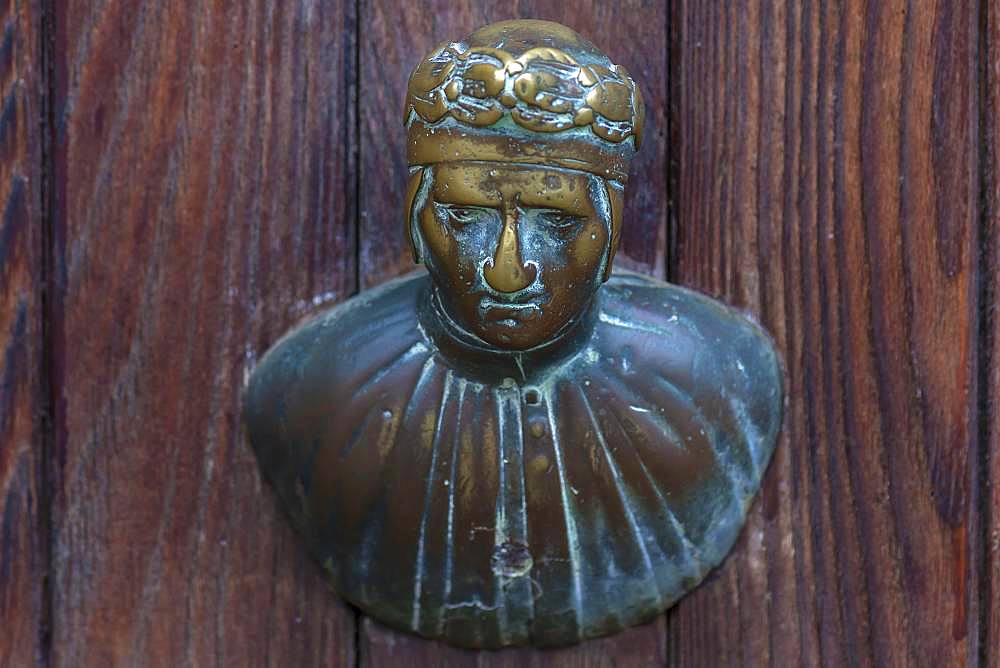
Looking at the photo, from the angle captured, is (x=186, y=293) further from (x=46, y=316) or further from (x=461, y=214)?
(x=461, y=214)

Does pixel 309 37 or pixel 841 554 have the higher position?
pixel 309 37

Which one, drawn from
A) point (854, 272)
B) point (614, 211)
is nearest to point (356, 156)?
point (614, 211)

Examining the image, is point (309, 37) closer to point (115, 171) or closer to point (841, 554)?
point (115, 171)

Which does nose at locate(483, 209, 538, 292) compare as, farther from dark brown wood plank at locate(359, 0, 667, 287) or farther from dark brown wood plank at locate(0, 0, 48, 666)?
dark brown wood plank at locate(0, 0, 48, 666)

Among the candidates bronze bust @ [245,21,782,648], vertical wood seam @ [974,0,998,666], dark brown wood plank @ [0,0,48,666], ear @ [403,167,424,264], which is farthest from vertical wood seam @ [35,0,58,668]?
vertical wood seam @ [974,0,998,666]

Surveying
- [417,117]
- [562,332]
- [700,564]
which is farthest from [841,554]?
[417,117]

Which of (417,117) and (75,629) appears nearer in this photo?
(417,117)

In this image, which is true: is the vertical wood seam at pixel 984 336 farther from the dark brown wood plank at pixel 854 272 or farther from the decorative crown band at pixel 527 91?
the decorative crown band at pixel 527 91
